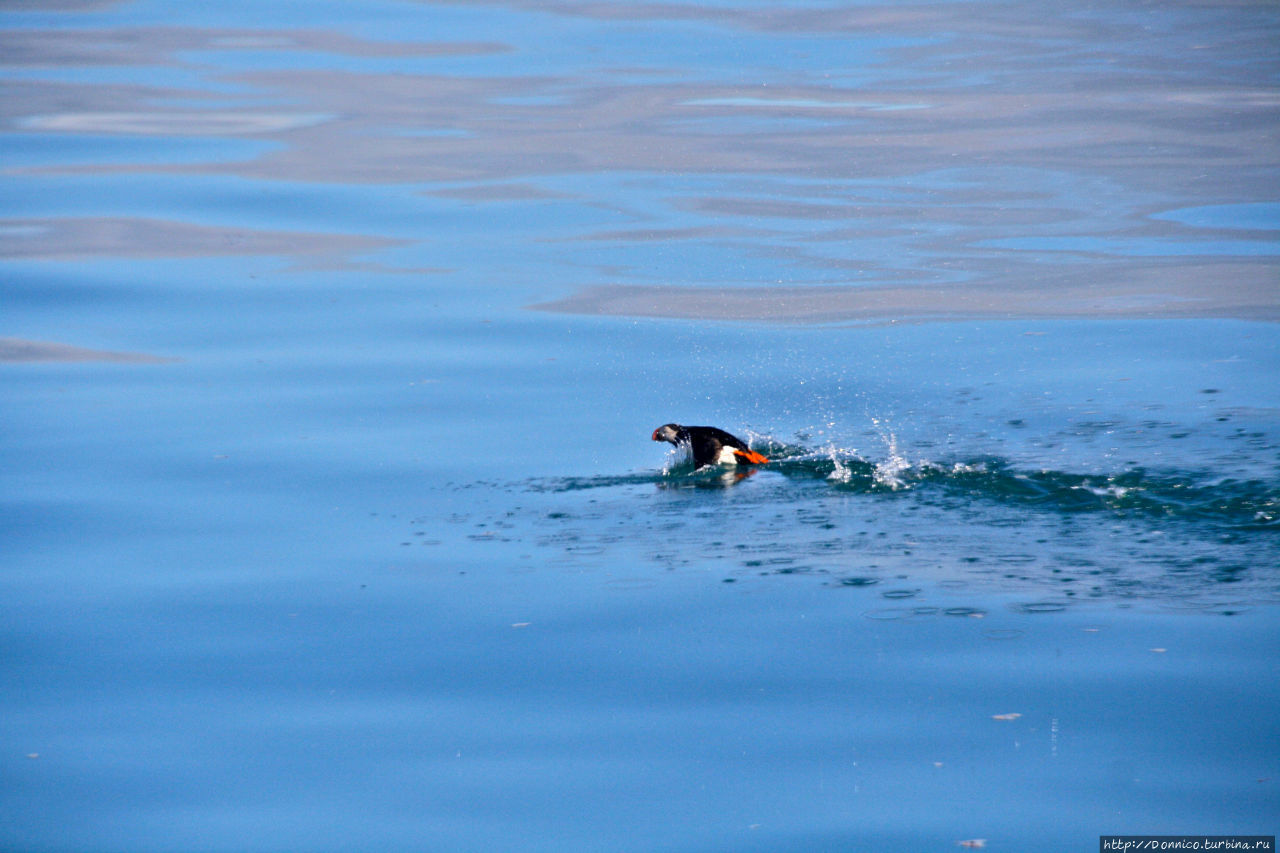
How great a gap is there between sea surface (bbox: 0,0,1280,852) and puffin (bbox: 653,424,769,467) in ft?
0.67

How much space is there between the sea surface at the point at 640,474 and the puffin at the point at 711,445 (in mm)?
203

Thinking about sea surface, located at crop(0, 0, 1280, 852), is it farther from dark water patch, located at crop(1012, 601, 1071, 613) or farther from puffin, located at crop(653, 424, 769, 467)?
puffin, located at crop(653, 424, 769, 467)

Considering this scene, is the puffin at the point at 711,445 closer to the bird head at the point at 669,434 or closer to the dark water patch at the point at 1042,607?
the bird head at the point at 669,434

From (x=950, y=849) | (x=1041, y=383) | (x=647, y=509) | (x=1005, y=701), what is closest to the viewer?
(x=950, y=849)

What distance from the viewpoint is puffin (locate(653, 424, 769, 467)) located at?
8109mm

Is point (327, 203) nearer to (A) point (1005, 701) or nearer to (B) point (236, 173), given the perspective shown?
(B) point (236, 173)

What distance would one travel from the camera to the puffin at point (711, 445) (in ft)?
26.6

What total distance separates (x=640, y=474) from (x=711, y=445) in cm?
44

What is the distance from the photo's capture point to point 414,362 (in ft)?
34.9

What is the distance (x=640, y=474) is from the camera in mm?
8070

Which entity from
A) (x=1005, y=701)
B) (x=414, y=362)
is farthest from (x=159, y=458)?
(x=1005, y=701)

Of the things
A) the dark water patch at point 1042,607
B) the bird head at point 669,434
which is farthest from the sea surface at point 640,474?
the bird head at point 669,434

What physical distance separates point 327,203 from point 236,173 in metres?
1.86

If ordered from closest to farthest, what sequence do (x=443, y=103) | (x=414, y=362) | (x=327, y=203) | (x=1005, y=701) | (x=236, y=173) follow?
(x=1005, y=701) < (x=414, y=362) < (x=327, y=203) < (x=236, y=173) < (x=443, y=103)
